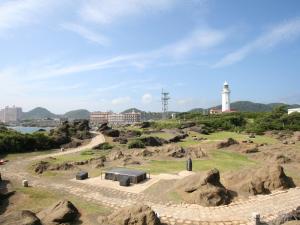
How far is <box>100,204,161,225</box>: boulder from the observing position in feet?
51.0

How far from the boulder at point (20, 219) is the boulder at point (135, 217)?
3.46m

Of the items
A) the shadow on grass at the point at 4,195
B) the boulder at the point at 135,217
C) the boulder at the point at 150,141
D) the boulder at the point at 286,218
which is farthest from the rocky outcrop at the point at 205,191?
the boulder at the point at 150,141

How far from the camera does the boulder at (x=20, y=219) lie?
1480cm

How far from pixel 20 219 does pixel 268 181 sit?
54.3ft

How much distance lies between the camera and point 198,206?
63.0 ft

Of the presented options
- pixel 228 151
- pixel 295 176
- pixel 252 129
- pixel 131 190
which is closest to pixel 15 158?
pixel 131 190

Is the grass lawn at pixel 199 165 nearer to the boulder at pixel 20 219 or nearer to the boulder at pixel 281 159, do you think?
the boulder at pixel 281 159

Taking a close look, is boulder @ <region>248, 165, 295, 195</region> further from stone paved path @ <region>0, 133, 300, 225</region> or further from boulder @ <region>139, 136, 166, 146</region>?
boulder @ <region>139, 136, 166, 146</region>

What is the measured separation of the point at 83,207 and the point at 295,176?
58.0ft

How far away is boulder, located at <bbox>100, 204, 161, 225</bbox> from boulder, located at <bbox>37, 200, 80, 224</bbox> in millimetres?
1847

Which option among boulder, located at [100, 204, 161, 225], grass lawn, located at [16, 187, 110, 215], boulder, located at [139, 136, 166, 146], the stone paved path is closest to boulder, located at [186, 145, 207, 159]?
boulder, located at [139, 136, 166, 146]

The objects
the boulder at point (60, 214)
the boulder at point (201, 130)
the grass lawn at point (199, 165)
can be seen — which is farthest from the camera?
the boulder at point (201, 130)

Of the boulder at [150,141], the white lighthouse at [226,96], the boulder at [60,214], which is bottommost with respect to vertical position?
the boulder at [60,214]

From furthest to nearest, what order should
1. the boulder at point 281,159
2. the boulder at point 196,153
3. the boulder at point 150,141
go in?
the boulder at point 150,141
the boulder at point 196,153
the boulder at point 281,159
